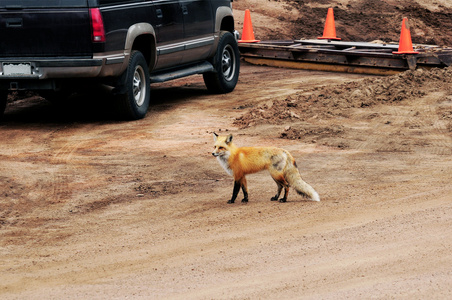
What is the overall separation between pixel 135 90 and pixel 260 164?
16.5 ft

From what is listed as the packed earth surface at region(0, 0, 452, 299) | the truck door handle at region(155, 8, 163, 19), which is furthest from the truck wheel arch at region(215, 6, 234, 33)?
the truck door handle at region(155, 8, 163, 19)

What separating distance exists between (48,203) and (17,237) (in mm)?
1175

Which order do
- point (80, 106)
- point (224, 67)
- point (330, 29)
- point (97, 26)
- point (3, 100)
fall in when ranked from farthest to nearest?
point (330, 29), point (224, 67), point (80, 106), point (3, 100), point (97, 26)

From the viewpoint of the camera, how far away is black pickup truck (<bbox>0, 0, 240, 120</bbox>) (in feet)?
37.5

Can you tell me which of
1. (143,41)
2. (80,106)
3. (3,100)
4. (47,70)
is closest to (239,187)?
(47,70)

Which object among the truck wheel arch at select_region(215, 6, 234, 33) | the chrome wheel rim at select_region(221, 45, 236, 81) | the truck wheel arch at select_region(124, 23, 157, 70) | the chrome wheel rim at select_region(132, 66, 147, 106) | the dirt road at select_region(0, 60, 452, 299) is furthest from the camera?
the chrome wheel rim at select_region(221, 45, 236, 81)

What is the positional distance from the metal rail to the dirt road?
1.64m

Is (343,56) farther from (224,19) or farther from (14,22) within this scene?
(14,22)

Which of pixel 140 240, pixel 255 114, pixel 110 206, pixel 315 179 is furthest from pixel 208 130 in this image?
pixel 140 240

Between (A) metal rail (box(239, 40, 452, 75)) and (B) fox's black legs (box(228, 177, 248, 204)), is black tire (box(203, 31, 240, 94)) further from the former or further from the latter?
(B) fox's black legs (box(228, 177, 248, 204))

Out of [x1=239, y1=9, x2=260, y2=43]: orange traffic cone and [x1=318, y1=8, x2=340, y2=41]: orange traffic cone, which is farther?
[x1=318, y1=8, x2=340, y2=41]: orange traffic cone

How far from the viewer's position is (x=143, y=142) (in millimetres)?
11195

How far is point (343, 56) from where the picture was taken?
1717 cm

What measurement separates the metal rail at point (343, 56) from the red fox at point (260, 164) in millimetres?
8367
